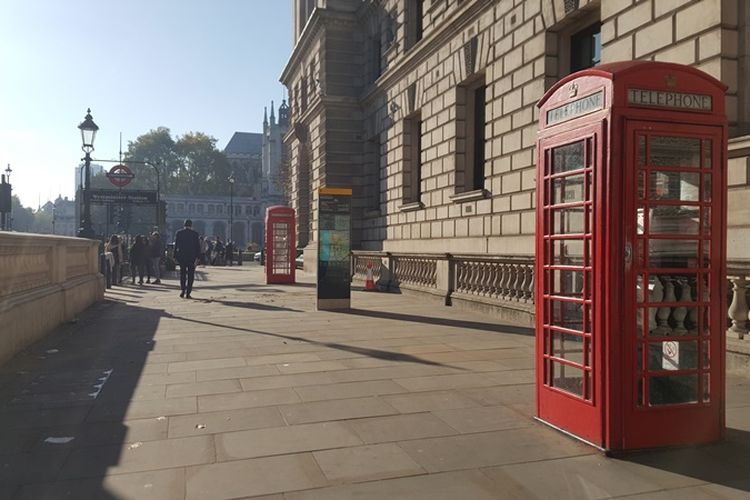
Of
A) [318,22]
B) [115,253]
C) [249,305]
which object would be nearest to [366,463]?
[249,305]

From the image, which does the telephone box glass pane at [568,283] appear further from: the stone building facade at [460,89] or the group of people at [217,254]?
the group of people at [217,254]

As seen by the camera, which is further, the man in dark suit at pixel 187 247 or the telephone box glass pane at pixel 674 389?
the man in dark suit at pixel 187 247

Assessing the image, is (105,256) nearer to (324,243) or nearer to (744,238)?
(324,243)

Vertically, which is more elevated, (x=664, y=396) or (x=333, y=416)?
(x=664, y=396)

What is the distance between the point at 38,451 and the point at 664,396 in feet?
13.6

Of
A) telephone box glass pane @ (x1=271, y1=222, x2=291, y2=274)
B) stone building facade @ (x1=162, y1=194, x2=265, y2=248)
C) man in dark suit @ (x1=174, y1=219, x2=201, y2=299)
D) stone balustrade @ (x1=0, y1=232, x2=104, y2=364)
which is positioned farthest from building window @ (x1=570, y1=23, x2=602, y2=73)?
stone building facade @ (x1=162, y1=194, x2=265, y2=248)

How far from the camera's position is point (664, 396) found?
4.04 meters

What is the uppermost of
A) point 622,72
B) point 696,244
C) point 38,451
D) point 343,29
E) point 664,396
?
point 343,29

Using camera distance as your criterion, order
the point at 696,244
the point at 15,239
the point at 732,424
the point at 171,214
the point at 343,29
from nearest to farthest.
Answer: the point at 696,244 → the point at 732,424 → the point at 15,239 → the point at 343,29 → the point at 171,214

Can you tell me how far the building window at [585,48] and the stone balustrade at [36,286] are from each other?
31.8ft

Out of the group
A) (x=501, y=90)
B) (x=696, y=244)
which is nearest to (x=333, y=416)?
(x=696, y=244)

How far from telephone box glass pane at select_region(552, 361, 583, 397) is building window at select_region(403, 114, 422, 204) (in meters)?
15.3

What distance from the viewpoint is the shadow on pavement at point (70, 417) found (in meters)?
3.62

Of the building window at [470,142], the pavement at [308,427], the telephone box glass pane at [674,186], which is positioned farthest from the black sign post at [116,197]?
the telephone box glass pane at [674,186]
